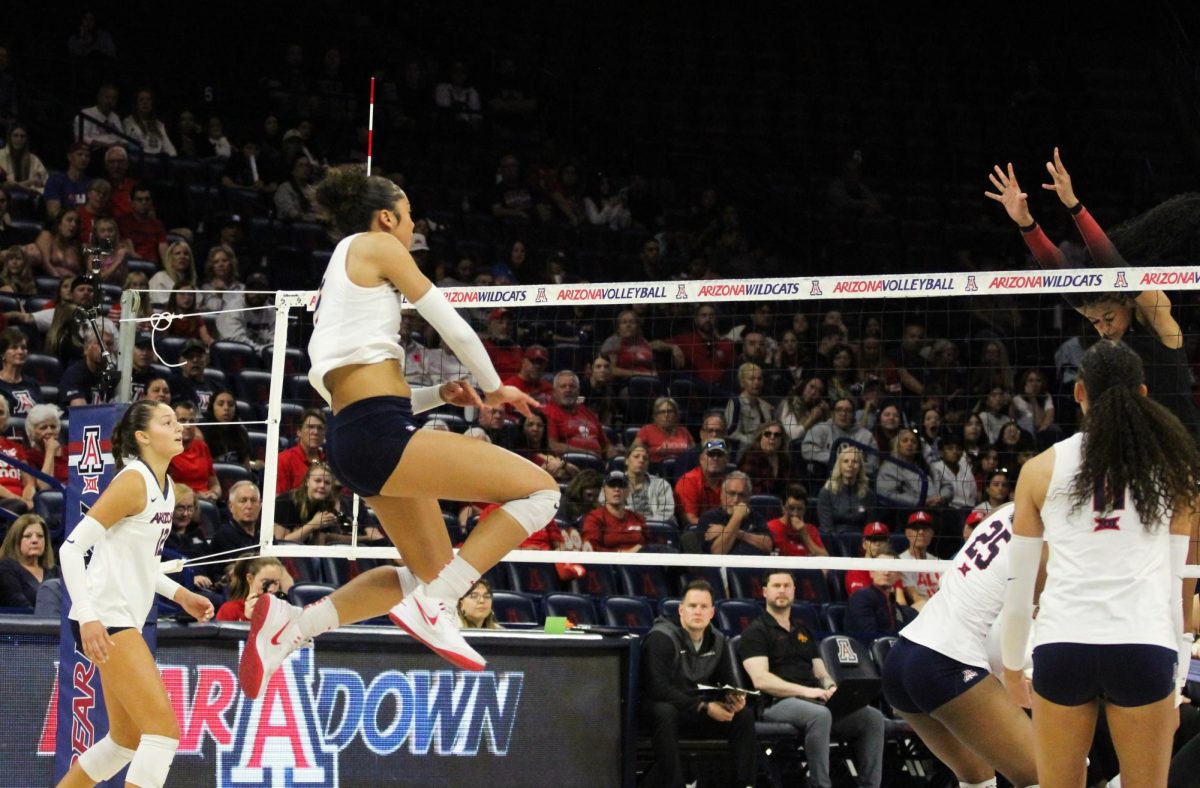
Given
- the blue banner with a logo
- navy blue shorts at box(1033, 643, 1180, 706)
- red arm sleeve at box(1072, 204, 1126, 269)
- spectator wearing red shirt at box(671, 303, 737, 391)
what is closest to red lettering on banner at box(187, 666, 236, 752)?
the blue banner with a logo

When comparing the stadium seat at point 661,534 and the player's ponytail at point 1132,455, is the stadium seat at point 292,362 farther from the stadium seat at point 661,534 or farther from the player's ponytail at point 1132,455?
the player's ponytail at point 1132,455

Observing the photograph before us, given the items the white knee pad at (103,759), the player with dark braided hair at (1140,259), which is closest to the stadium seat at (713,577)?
the player with dark braided hair at (1140,259)

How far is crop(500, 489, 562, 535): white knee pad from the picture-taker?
4.76 metres

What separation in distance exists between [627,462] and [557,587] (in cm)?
97

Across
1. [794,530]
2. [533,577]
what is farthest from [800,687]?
[533,577]

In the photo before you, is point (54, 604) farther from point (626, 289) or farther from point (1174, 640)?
point (1174, 640)

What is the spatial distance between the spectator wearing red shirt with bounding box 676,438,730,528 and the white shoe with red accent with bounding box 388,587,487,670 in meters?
5.06

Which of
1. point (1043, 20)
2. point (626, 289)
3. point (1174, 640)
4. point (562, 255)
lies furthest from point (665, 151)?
point (1174, 640)

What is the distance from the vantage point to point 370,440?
15.1 feet

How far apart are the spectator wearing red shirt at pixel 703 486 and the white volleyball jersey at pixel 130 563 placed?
14.8 ft

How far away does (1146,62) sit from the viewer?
18.6m

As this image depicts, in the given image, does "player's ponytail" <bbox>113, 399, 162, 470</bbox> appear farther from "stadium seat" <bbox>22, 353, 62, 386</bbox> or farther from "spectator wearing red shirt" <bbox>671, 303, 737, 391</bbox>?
"spectator wearing red shirt" <bbox>671, 303, 737, 391</bbox>

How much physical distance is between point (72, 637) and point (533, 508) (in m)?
2.47

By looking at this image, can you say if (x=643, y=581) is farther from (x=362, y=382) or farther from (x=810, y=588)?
(x=362, y=382)
